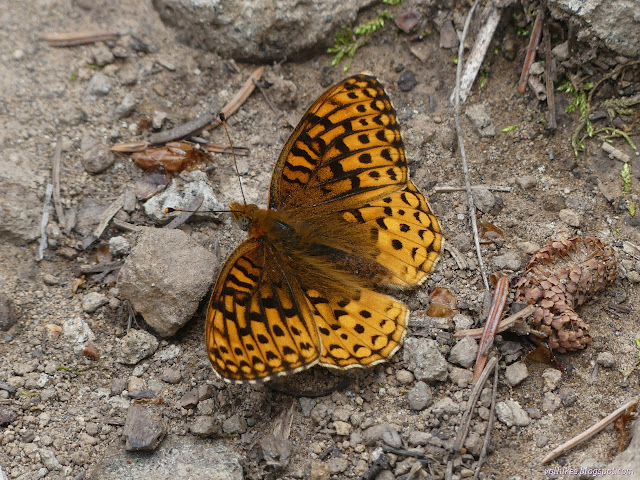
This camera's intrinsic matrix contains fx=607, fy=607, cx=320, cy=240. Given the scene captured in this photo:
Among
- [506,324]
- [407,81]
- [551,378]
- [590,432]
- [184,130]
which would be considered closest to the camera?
[590,432]

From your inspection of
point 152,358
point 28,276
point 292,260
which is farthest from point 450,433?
point 28,276

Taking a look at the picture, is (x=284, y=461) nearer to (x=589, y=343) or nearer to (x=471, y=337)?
(x=471, y=337)

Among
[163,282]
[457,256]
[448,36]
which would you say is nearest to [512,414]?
[457,256]

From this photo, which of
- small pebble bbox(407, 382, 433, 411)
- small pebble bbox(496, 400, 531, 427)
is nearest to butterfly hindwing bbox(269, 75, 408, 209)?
small pebble bbox(407, 382, 433, 411)

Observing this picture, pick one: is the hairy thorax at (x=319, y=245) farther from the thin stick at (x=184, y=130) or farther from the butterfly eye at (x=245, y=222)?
the thin stick at (x=184, y=130)

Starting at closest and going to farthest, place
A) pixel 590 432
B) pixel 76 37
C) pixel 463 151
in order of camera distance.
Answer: pixel 590 432
pixel 463 151
pixel 76 37

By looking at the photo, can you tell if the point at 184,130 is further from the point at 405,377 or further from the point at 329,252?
the point at 405,377
